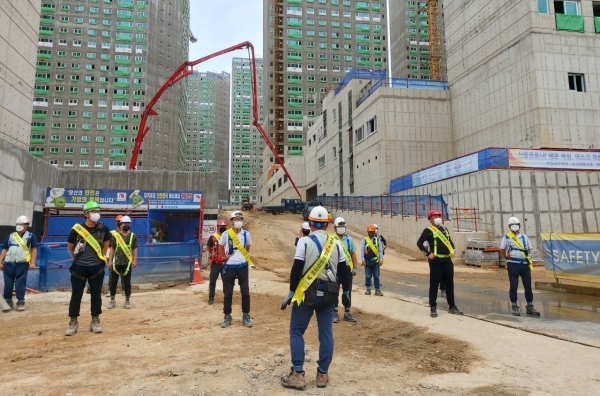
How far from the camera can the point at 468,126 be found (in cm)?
3128

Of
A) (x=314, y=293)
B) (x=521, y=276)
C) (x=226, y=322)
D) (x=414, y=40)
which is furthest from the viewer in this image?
(x=414, y=40)

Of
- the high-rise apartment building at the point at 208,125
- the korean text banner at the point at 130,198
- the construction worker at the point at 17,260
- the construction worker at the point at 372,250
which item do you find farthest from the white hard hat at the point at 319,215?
the high-rise apartment building at the point at 208,125

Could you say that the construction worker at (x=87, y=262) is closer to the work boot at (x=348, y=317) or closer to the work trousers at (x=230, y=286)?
the work trousers at (x=230, y=286)

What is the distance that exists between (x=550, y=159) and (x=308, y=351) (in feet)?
67.8

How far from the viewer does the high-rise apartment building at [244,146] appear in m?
154

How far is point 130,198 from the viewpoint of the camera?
2225 centimetres

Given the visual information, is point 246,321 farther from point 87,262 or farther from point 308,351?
point 87,262

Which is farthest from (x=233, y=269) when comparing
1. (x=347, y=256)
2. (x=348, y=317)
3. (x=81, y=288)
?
(x=81, y=288)

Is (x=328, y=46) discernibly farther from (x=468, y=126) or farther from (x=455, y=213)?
(x=455, y=213)

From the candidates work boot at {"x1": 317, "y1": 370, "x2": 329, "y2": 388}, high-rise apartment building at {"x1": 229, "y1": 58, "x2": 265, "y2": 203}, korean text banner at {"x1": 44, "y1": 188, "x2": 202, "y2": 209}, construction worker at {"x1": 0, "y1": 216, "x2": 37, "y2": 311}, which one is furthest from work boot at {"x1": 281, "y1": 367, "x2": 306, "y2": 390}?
high-rise apartment building at {"x1": 229, "y1": 58, "x2": 265, "y2": 203}

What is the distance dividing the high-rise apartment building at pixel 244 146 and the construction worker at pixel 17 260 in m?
140

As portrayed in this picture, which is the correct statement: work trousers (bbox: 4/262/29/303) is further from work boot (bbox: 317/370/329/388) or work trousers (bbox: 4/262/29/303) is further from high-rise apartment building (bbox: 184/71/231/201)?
high-rise apartment building (bbox: 184/71/231/201)

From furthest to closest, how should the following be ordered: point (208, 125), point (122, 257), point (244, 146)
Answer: point (244, 146) < point (208, 125) < point (122, 257)

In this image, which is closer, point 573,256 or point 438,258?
point 438,258
